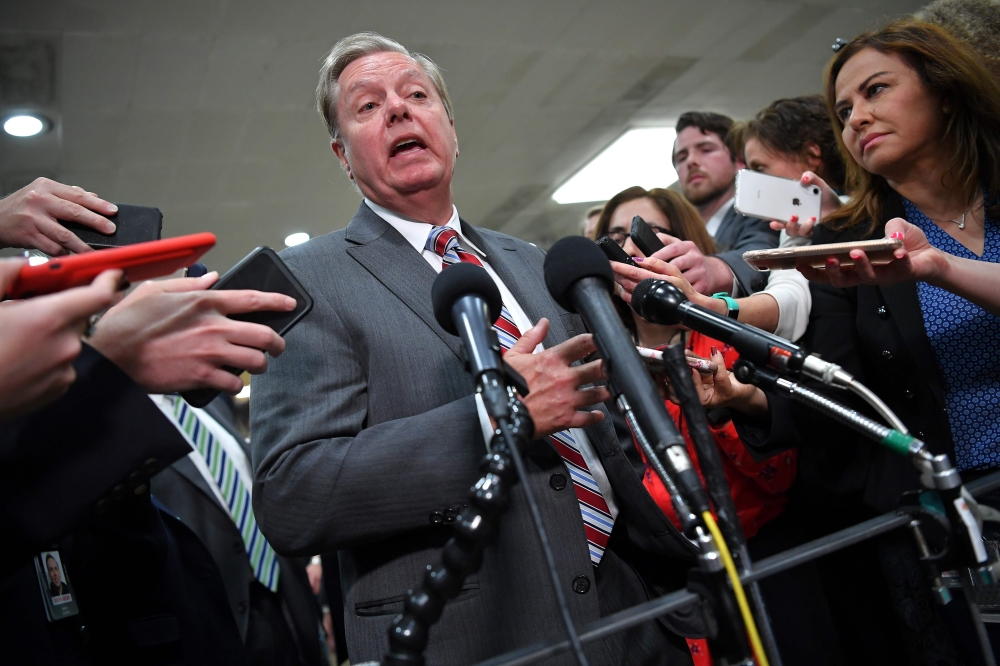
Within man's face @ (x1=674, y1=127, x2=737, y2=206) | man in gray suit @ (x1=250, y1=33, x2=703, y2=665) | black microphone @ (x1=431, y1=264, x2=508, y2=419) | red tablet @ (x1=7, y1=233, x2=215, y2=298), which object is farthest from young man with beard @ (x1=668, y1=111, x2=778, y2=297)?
red tablet @ (x1=7, y1=233, x2=215, y2=298)

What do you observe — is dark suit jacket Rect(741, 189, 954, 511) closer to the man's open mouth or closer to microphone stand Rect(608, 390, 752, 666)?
microphone stand Rect(608, 390, 752, 666)

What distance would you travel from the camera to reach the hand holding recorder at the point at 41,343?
884 millimetres

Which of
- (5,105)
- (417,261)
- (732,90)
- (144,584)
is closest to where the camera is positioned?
(417,261)

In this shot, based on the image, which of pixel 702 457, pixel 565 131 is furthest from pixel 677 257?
pixel 565 131

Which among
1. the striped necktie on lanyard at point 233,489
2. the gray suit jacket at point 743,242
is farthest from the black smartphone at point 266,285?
the striped necktie on lanyard at point 233,489

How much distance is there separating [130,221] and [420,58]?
3.09 ft

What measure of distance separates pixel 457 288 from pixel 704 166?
102 inches

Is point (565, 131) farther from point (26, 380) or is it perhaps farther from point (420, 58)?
point (26, 380)

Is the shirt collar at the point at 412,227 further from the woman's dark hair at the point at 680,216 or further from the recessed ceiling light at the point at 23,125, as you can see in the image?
the recessed ceiling light at the point at 23,125

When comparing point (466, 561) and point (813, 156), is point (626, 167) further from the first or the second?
point (466, 561)

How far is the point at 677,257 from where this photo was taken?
199cm

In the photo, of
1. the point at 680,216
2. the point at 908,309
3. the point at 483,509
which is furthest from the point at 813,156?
the point at 483,509

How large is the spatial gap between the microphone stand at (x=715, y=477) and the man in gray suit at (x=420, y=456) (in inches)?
7.5

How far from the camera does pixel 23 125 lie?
4680 millimetres
